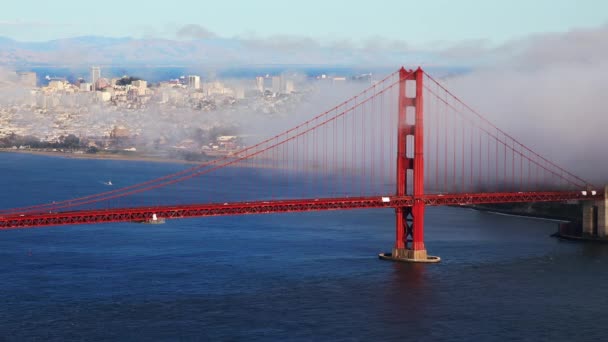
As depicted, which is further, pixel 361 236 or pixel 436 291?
pixel 361 236

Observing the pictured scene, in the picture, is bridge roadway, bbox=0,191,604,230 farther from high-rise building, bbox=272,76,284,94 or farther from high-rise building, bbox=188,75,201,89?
high-rise building, bbox=188,75,201,89

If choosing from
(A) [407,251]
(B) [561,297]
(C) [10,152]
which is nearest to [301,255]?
(A) [407,251]

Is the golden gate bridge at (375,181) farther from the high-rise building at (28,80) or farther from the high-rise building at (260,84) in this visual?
the high-rise building at (28,80)

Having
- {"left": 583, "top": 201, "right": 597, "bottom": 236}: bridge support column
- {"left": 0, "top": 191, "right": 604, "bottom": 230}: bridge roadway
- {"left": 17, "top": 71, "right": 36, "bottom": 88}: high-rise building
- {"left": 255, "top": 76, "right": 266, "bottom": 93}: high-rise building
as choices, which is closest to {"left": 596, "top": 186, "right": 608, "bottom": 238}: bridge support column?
{"left": 583, "top": 201, "right": 597, "bottom": 236}: bridge support column

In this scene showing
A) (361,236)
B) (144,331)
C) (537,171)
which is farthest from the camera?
(537,171)

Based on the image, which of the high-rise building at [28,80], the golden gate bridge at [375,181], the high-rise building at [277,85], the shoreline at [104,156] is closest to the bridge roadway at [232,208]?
the golden gate bridge at [375,181]

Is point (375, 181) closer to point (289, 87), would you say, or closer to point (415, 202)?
point (415, 202)

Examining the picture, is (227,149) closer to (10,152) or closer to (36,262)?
(10,152)

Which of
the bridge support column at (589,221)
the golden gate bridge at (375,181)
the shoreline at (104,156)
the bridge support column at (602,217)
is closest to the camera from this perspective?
the golden gate bridge at (375,181)
